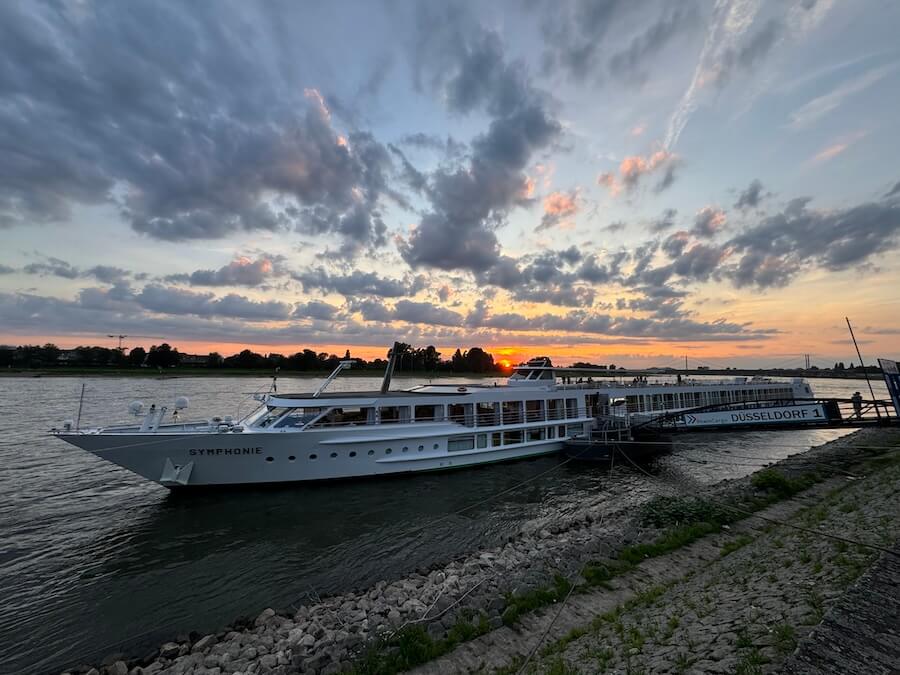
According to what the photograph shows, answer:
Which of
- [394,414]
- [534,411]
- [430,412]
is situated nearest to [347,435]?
[394,414]

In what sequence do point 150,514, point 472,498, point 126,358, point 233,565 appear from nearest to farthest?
1. point 233,565
2. point 150,514
3. point 472,498
4. point 126,358

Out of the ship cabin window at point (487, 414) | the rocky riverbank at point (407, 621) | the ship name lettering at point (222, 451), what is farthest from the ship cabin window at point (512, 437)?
the ship name lettering at point (222, 451)

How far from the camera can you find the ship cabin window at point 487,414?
21.8 metres

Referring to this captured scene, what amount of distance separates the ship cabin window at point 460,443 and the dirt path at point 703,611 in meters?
12.1

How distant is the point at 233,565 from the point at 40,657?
404cm

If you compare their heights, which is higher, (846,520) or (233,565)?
(846,520)

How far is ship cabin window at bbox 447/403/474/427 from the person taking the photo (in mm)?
21203

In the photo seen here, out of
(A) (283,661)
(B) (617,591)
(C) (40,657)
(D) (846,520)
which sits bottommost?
(C) (40,657)

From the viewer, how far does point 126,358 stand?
123125 mm

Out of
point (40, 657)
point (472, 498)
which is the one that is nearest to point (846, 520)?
point (472, 498)

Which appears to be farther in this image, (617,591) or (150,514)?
(150,514)

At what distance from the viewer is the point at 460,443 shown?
826 inches

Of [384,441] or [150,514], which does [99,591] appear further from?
[384,441]

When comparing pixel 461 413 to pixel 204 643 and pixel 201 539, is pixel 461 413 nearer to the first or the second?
pixel 201 539
